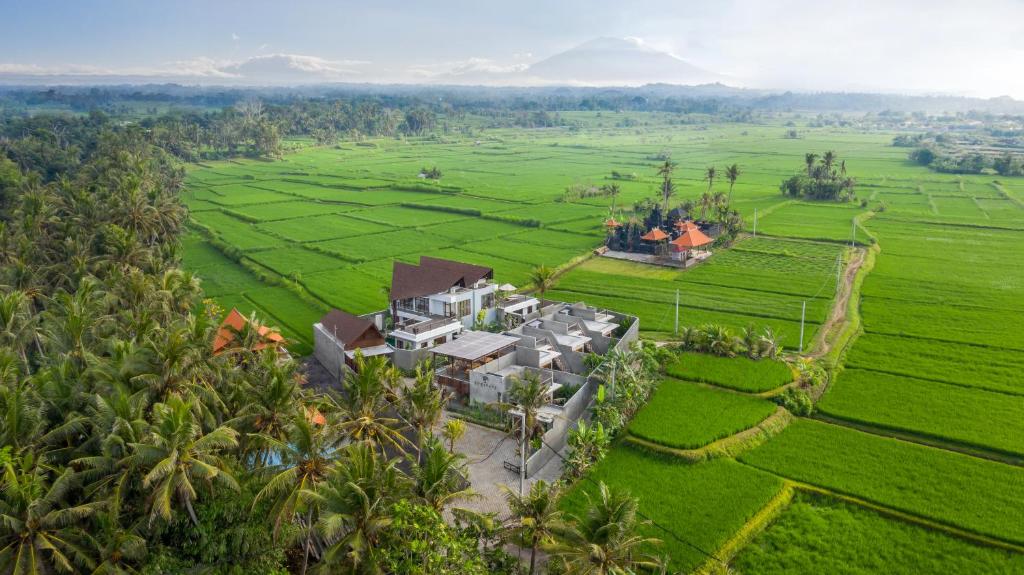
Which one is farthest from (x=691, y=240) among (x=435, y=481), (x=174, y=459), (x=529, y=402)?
(x=174, y=459)

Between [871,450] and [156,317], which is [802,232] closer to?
[871,450]

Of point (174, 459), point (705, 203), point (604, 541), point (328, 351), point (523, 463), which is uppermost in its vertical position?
point (705, 203)

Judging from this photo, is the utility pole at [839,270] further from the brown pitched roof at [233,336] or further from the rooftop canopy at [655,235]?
the brown pitched roof at [233,336]

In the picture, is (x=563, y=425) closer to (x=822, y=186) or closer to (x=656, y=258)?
(x=656, y=258)

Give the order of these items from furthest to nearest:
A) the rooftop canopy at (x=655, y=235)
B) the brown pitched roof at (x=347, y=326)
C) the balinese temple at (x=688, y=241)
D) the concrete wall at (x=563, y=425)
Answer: the rooftop canopy at (x=655, y=235) < the balinese temple at (x=688, y=241) < the brown pitched roof at (x=347, y=326) < the concrete wall at (x=563, y=425)

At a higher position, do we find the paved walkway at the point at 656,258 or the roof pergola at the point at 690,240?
the roof pergola at the point at 690,240

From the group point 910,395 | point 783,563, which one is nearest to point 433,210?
point 910,395

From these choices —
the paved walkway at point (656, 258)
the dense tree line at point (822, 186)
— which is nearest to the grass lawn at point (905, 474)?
A: the paved walkway at point (656, 258)
